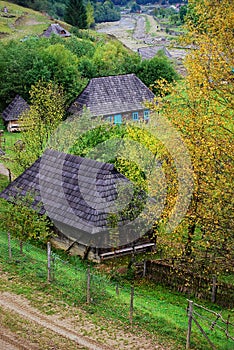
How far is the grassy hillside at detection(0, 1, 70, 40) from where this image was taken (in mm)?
72000

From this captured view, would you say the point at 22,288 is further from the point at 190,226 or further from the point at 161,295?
the point at 190,226

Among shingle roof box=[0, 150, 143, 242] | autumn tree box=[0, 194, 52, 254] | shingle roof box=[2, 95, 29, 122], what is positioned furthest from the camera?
shingle roof box=[2, 95, 29, 122]

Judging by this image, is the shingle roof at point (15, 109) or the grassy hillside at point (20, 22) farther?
the grassy hillside at point (20, 22)

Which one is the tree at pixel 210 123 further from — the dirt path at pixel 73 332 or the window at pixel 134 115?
the window at pixel 134 115

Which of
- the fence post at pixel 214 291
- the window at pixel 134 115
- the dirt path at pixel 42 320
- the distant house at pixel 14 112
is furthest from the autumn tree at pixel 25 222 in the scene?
the window at pixel 134 115

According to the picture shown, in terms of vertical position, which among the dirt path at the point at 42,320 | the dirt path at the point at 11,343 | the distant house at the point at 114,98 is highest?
the dirt path at the point at 11,343

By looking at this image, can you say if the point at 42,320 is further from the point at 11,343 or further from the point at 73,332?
the point at 11,343

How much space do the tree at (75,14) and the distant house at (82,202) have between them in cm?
7201

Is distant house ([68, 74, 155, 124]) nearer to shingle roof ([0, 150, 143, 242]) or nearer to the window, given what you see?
the window

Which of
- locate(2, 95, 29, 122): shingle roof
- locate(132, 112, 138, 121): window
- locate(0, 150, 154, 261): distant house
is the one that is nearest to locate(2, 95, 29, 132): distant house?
locate(2, 95, 29, 122): shingle roof

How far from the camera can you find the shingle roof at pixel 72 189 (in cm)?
1750

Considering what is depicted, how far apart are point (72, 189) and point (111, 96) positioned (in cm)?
2024

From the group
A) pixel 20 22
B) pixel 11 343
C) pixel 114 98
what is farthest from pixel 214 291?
pixel 20 22

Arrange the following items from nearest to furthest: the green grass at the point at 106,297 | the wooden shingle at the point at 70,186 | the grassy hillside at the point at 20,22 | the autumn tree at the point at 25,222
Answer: the green grass at the point at 106,297 < the autumn tree at the point at 25,222 < the wooden shingle at the point at 70,186 < the grassy hillside at the point at 20,22
